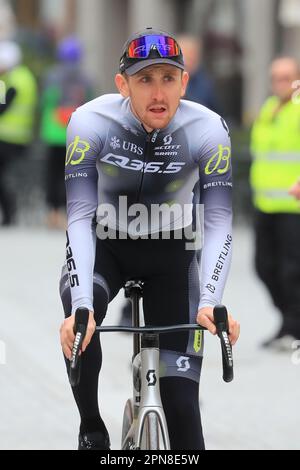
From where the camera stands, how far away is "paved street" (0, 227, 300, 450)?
7363mm

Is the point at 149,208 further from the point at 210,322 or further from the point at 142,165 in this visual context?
the point at 210,322

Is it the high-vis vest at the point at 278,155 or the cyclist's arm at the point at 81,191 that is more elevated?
the high-vis vest at the point at 278,155

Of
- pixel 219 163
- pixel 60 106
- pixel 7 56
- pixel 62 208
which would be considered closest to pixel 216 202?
pixel 219 163

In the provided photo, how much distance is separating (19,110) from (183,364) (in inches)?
491

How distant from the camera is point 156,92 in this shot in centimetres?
510

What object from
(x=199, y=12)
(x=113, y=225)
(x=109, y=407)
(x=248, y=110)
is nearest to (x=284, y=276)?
(x=109, y=407)

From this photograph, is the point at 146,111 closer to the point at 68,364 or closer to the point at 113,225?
the point at 113,225

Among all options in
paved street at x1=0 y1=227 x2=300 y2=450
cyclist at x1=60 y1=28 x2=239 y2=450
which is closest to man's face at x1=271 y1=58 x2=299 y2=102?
paved street at x1=0 y1=227 x2=300 y2=450

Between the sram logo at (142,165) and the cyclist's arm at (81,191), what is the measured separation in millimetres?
73

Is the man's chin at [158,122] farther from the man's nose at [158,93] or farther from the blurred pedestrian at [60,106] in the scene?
the blurred pedestrian at [60,106]

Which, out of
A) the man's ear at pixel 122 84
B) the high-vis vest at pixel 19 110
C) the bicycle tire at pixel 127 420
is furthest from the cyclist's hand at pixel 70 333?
the high-vis vest at pixel 19 110

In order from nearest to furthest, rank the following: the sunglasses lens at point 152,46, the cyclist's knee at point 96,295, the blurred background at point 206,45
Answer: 1. the sunglasses lens at point 152,46
2. the cyclist's knee at point 96,295
3. the blurred background at point 206,45

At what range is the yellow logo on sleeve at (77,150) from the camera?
5.21 metres
